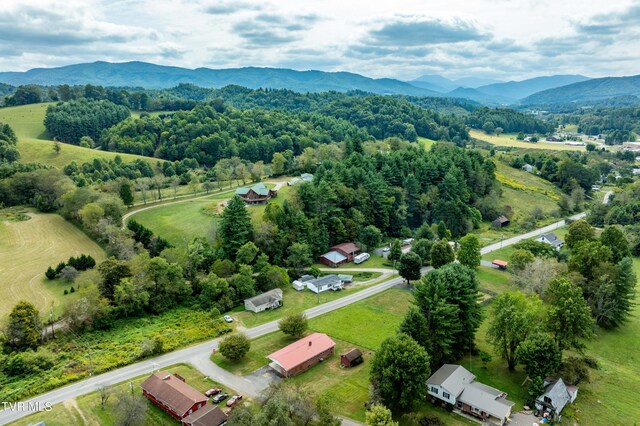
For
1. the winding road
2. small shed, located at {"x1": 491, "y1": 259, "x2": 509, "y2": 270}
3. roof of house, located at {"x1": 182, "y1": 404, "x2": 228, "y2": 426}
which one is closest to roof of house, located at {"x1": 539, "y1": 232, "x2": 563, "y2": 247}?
small shed, located at {"x1": 491, "y1": 259, "x2": 509, "y2": 270}

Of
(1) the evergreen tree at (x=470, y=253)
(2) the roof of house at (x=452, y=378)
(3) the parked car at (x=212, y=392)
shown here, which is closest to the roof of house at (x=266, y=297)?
(3) the parked car at (x=212, y=392)

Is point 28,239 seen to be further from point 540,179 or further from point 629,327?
point 540,179

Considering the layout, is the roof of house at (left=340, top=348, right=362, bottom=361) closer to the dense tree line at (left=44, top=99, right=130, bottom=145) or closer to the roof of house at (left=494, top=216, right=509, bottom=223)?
the roof of house at (left=494, top=216, right=509, bottom=223)

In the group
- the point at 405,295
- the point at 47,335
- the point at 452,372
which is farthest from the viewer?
the point at 405,295

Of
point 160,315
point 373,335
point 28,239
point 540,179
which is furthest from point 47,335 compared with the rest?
point 540,179

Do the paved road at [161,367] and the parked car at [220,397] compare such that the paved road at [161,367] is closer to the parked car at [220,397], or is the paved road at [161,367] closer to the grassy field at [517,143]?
the parked car at [220,397]
